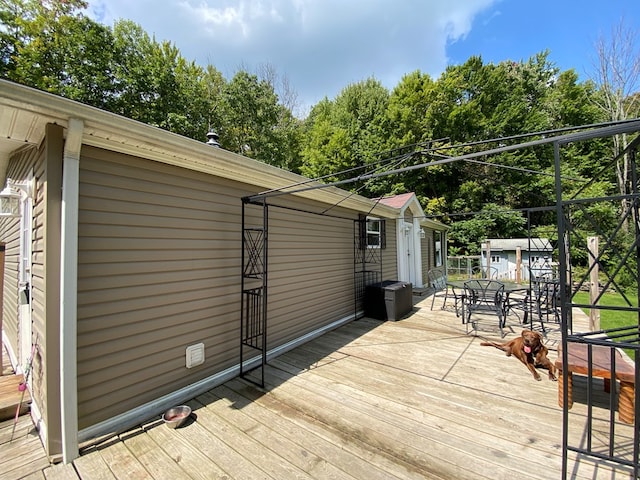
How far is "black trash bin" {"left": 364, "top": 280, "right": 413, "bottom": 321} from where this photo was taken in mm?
5969

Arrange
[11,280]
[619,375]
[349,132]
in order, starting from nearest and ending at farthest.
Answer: [619,375] < [11,280] < [349,132]

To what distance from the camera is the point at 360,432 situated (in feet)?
7.76

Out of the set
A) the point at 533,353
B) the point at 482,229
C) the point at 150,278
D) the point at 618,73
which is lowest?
the point at 533,353

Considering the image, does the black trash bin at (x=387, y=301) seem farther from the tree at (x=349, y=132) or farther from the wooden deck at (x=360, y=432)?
the tree at (x=349, y=132)

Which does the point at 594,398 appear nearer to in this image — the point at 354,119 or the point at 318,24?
the point at 318,24

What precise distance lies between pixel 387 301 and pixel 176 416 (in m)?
4.48

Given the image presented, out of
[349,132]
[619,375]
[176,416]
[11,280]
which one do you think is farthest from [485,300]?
[349,132]

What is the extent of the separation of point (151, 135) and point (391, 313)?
5.32 meters

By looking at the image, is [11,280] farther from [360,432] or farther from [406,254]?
[406,254]

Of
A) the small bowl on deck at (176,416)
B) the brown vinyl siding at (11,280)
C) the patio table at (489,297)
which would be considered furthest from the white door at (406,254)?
the brown vinyl siding at (11,280)

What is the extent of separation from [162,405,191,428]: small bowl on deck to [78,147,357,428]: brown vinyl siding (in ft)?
0.82

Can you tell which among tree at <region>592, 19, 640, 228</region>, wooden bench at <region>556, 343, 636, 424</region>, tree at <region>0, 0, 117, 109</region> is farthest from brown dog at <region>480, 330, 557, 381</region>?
tree at <region>0, 0, 117, 109</region>

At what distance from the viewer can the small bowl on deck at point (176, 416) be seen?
2438 mm

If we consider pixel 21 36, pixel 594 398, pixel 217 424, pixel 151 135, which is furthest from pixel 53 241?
pixel 21 36
